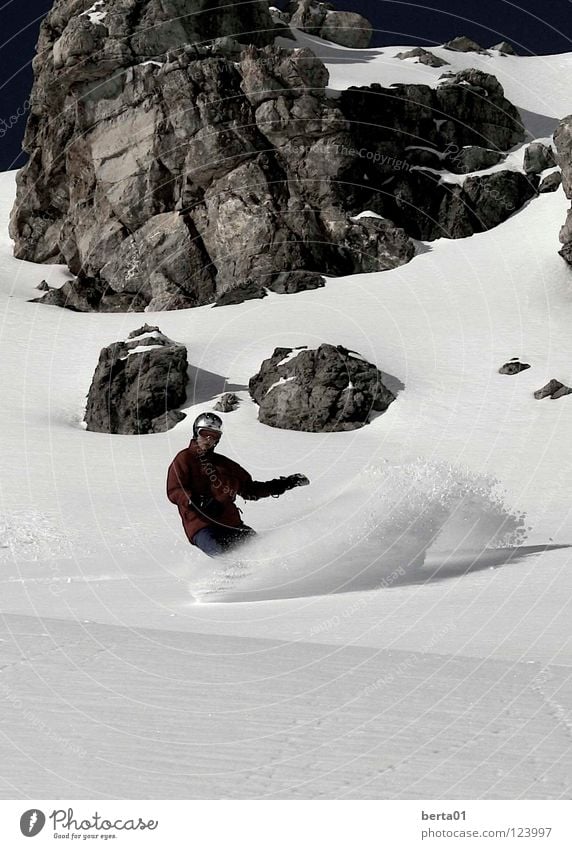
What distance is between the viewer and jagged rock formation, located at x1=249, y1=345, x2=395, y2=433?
114 feet

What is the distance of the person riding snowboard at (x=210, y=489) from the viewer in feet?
36.1

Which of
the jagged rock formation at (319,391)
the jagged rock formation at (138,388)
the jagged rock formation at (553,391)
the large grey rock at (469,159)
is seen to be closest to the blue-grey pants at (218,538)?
the jagged rock formation at (319,391)

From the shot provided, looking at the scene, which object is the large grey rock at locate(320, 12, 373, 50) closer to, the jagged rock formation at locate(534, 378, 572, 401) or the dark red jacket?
the jagged rock formation at locate(534, 378, 572, 401)

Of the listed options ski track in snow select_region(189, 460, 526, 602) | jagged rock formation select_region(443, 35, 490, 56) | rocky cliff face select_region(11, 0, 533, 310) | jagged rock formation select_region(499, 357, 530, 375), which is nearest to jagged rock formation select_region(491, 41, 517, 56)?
jagged rock formation select_region(443, 35, 490, 56)

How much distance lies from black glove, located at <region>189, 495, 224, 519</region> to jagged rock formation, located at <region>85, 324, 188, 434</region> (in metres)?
23.9

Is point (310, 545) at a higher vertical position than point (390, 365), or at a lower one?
higher

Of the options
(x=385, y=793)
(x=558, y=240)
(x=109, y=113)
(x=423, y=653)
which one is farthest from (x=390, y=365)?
(x=385, y=793)

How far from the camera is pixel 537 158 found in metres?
62.0

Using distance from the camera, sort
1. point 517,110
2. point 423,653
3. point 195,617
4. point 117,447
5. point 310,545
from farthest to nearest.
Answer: point 517,110 < point 117,447 < point 310,545 < point 195,617 < point 423,653

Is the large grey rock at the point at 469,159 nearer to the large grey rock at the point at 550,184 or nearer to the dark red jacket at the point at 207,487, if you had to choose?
the large grey rock at the point at 550,184

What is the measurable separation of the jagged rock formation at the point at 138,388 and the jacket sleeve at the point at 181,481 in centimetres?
2394

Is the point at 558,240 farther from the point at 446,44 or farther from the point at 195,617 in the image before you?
the point at 195,617

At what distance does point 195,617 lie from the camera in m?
8.45
